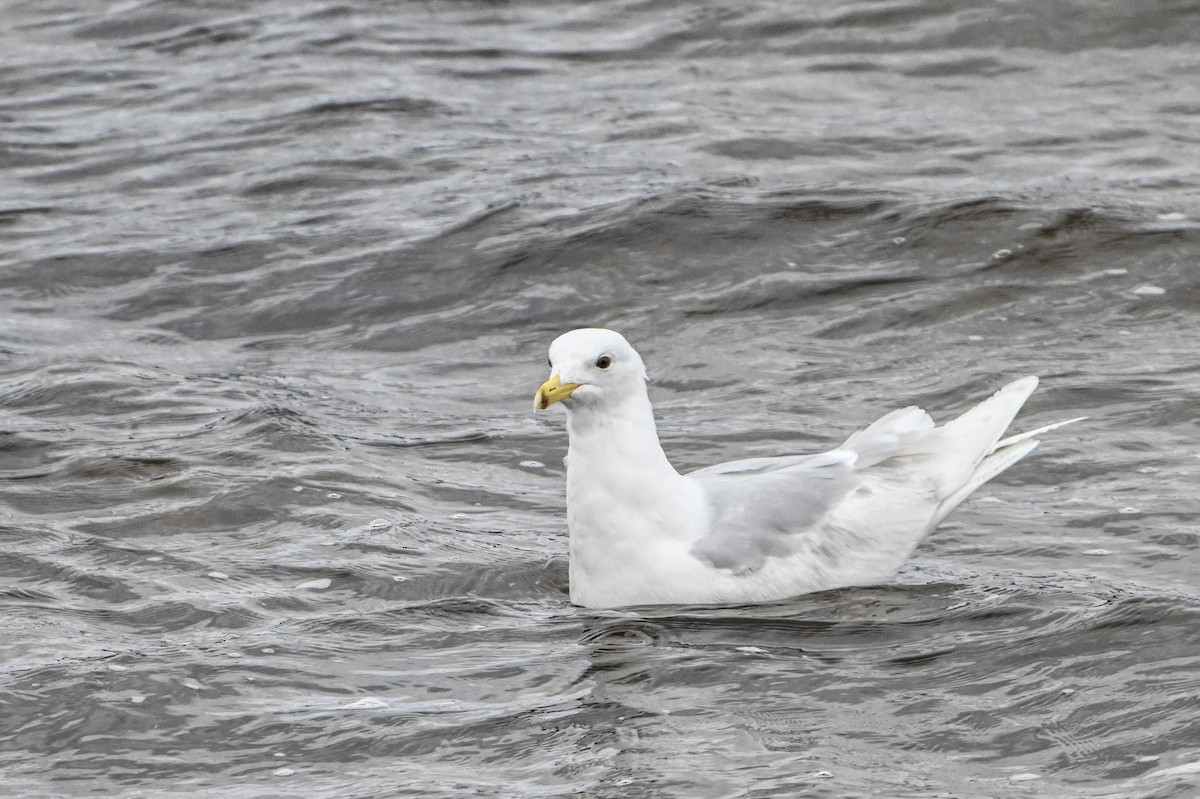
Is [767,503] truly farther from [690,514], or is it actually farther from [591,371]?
[591,371]

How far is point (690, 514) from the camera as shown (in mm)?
6449

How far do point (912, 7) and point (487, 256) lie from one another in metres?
5.58

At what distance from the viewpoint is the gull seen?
6.33 m

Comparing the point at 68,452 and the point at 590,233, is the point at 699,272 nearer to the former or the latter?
the point at 590,233

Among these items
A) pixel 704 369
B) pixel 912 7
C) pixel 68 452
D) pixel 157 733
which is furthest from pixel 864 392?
pixel 912 7

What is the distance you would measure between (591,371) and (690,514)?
2.11 ft

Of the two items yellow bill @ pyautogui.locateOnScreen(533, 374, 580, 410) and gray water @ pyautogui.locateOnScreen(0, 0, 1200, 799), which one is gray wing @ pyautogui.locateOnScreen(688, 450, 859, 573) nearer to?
gray water @ pyautogui.locateOnScreen(0, 0, 1200, 799)

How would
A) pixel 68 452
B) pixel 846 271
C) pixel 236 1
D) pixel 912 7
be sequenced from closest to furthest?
1. pixel 68 452
2. pixel 846 271
3. pixel 912 7
4. pixel 236 1

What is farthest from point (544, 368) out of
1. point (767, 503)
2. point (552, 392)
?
point (552, 392)

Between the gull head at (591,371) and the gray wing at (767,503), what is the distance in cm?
52

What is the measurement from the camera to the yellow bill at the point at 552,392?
6.07 meters

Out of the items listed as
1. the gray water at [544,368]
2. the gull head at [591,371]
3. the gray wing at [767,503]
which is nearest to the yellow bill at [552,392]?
the gull head at [591,371]

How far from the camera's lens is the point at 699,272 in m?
10.7

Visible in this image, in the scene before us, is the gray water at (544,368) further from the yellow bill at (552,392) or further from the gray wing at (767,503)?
the yellow bill at (552,392)
